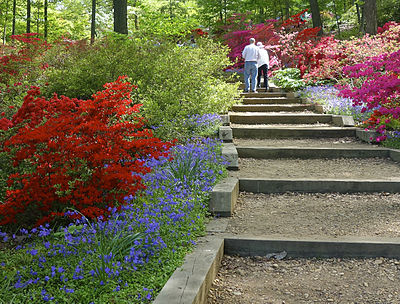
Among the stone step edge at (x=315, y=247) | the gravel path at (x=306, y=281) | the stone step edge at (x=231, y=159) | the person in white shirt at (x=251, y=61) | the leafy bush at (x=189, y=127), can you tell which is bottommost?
the gravel path at (x=306, y=281)

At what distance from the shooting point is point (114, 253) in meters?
2.68

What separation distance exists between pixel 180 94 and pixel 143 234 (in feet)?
14.9

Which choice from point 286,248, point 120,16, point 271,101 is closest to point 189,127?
point 286,248

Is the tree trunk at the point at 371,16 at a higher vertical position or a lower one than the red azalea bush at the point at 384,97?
higher

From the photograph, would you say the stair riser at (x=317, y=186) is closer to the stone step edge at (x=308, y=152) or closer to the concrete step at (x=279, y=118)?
the stone step edge at (x=308, y=152)

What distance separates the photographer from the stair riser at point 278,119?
8.20m

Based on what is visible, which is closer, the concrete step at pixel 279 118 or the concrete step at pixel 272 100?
the concrete step at pixel 279 118

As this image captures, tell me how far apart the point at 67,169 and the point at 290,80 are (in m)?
8.88

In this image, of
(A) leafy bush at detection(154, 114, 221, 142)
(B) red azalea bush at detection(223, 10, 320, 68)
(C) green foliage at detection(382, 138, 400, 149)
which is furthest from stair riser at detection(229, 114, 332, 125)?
(B) red azalea bush at detection(223, 10, 320, 68)

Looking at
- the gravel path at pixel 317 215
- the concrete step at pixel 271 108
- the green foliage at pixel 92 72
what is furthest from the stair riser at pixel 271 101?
the gravel path at pixel 317 215

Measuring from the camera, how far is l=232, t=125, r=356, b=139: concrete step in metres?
7.19

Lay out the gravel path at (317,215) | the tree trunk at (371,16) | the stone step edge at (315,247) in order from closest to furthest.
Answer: the stone step edge at (315,247) → the gravel path at (317,215) → the tree trunk at (371,16)

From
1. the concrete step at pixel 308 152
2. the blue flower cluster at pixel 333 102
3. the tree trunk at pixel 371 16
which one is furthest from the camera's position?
the tree trunk at pixel 371 16

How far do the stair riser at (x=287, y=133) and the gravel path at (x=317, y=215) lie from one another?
2.69m
